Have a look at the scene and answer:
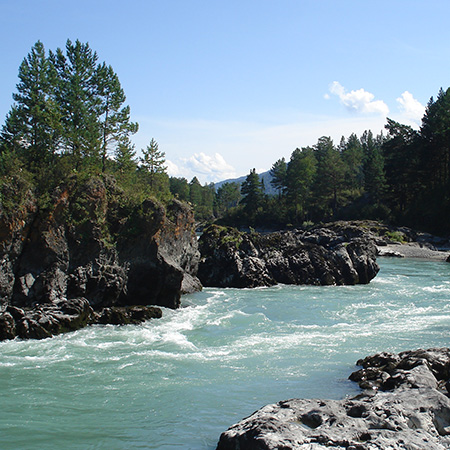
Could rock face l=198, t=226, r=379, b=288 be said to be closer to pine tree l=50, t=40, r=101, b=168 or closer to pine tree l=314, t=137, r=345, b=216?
pine tree l=50, t=40, r=101, b=168

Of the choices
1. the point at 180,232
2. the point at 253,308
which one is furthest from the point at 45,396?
the point at 180,232

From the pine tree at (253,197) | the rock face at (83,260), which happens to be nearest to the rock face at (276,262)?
the rock face at (83,260)

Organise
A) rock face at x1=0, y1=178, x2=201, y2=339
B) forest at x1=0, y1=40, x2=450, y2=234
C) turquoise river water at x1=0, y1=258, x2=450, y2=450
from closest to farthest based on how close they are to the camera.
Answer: turquoise river water at x1=0, y1=258, x2=450, y2=450 < rock face at x1=0, y1=178, x2=201, y2=339 < forest at x1=0, y1=40, x2=450, y2=234

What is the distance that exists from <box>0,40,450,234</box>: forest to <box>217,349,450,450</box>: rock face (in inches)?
608

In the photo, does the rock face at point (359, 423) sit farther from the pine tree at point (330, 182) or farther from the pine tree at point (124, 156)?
the pine tree at point (330, 182)

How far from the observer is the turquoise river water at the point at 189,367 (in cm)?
1021

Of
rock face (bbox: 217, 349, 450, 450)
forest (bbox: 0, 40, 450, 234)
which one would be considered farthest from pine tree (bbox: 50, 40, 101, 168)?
rock face (bbox: 217, 349, 450, 450)

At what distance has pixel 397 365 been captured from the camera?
12438 millimetres

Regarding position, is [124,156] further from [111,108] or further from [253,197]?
[253,197]

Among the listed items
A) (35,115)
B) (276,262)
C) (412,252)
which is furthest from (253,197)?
(35,115)

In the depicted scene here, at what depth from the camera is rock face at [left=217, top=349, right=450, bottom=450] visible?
25.5 feet

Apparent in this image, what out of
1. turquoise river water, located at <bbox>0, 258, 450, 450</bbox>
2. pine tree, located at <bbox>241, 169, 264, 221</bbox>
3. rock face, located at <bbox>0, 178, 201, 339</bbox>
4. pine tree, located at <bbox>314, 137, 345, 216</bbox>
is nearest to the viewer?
turquoise river water, located at <bbox>0, 258, 450, 450</bbox>

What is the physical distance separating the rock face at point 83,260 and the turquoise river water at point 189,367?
1.17m

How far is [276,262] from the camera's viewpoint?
33094 mm
